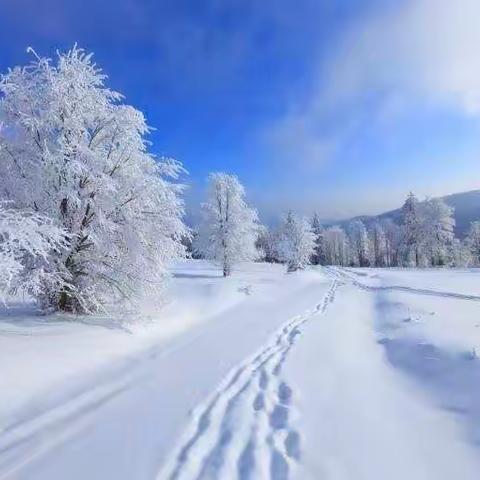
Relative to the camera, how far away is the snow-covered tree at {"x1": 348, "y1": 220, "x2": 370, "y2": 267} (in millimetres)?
128000

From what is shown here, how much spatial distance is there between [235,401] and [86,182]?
351 inches

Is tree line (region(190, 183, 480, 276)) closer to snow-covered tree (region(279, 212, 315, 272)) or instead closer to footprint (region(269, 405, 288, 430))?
snow-covered tree (region(279, 212, 315, 272))

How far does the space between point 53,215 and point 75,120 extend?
2.91 meters

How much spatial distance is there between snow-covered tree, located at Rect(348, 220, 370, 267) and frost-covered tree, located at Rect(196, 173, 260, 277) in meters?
87.0

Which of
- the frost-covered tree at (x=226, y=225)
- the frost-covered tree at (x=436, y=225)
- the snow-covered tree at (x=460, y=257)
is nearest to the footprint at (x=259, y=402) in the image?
the frost-covered tree at (x=226, y=225)

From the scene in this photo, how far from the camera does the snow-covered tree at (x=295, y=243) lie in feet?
215

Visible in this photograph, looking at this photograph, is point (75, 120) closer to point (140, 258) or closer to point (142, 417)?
point (140, 258)

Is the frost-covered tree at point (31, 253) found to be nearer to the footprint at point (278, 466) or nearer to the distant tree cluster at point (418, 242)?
the footprint at point (278, 466)

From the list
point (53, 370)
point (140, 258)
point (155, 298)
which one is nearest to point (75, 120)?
point (140, 258)

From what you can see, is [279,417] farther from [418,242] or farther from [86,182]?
[418,242]

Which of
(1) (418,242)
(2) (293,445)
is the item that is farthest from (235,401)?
(1) (418,242)

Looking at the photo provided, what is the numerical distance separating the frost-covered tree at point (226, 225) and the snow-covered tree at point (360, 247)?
286 feet

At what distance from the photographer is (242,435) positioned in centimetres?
596

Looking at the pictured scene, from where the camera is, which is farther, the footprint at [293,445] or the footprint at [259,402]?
the footprint at [259,402]
